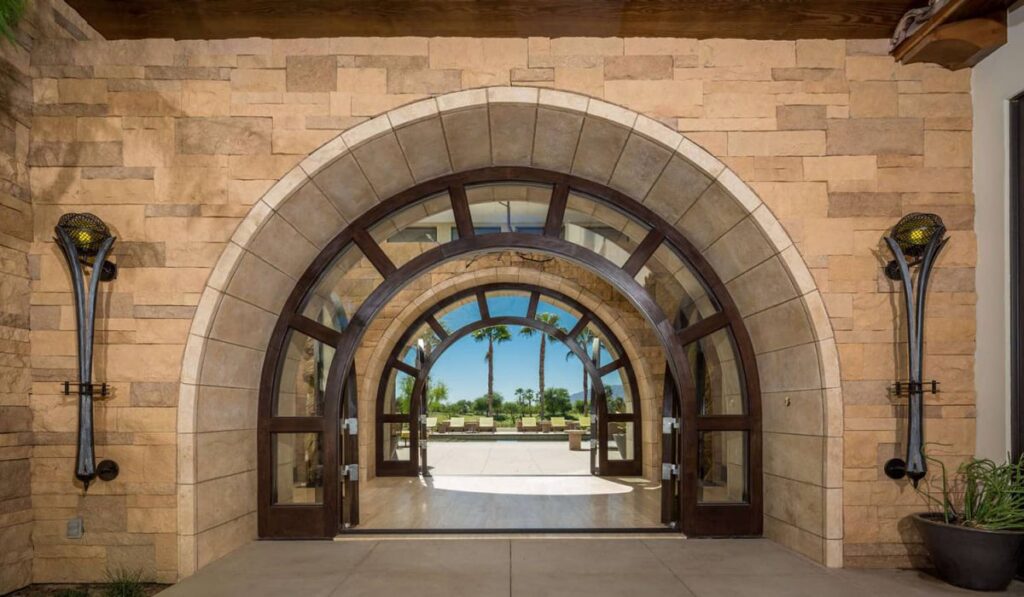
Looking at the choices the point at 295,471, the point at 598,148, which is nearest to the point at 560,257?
the point at 598,148

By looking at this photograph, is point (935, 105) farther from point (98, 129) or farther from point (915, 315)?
point (98, 129)

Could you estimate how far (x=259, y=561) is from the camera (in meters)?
4.29

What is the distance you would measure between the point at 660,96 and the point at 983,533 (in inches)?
123

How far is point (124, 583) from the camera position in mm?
3979

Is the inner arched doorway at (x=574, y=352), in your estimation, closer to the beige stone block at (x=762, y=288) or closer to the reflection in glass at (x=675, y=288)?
the reflection in glass at (x=675, y=288)

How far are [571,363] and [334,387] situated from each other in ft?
90.7

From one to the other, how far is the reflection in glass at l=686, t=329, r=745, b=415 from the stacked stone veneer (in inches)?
25.9

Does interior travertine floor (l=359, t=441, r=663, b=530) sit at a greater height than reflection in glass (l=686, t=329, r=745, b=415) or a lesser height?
lesser

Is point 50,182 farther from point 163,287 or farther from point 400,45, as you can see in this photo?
point 400,45

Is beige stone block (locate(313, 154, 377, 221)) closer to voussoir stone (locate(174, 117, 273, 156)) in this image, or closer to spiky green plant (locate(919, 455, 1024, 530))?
voussoir stone (locate(174, 117, 273, 156))

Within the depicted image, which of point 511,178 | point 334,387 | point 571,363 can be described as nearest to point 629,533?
point 334,387

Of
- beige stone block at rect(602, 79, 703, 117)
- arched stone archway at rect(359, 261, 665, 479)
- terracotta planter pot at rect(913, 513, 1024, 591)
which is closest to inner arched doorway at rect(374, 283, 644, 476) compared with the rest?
arched stone archway at rect(359, 261, 665, 479)

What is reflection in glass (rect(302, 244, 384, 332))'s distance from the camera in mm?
5066

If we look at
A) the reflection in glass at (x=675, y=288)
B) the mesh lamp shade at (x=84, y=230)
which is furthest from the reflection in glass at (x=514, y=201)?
the mesh lamp shade at (x=84, y=230)
